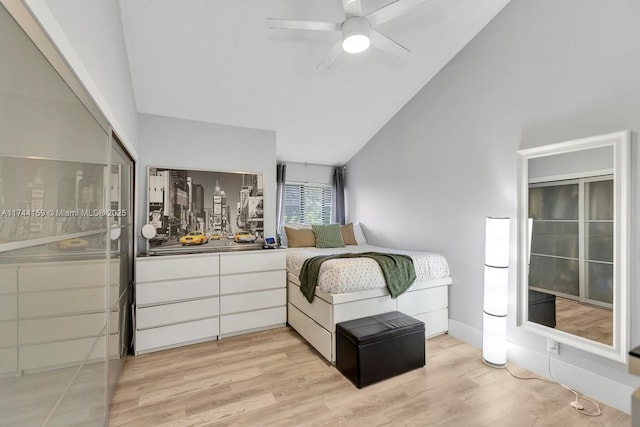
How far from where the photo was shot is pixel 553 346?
6.94 ft

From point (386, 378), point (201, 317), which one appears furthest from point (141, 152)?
→ point (386, 378)

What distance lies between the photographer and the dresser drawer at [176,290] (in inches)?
98.8

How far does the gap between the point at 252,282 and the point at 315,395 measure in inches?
53.0

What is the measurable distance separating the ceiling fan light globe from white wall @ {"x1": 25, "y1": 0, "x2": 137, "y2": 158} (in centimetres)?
139

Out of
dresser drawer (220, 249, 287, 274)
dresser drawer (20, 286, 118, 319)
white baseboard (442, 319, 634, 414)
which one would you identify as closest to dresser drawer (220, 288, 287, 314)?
dresser drawer (220, 249, 287, 274)

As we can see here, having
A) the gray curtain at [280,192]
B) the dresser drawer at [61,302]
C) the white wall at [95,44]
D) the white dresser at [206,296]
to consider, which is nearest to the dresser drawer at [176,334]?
the white dresser at [206,296]

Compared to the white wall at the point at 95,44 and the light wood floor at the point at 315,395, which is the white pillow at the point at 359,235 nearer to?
the light wood floor at the point at 315,395

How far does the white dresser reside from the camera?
2.53 meters

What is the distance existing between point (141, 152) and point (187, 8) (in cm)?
152

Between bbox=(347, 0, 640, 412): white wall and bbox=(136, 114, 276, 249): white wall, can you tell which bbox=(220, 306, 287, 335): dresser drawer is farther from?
bbox=(347, 0, 640, 412): white wall

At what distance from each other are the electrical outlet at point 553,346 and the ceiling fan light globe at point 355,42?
260 cm

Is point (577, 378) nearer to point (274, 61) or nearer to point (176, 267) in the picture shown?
point (176, 267)

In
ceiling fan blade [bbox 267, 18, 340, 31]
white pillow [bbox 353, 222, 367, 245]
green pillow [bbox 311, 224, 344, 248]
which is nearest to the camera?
ceiling fan blade [bbox 267, 18, 340, 31]

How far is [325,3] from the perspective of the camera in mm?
2148
